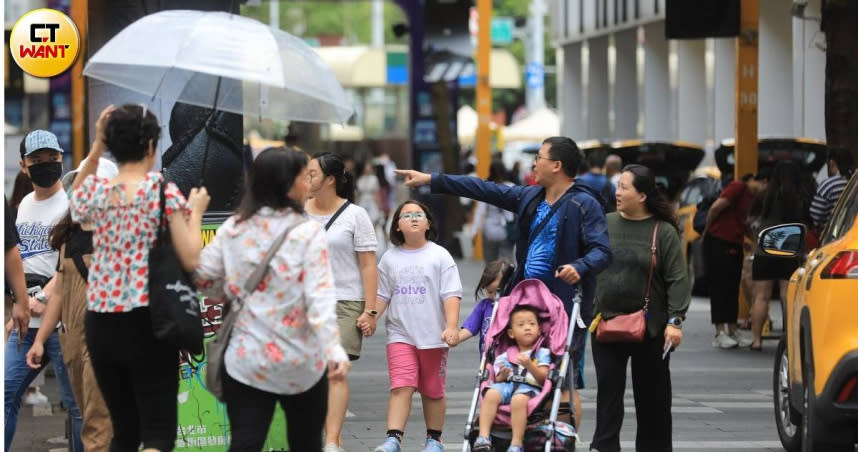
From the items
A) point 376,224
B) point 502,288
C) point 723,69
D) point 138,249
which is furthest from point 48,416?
point 723,69

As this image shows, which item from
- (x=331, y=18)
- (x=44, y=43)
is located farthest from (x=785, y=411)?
(x=331, y=18)

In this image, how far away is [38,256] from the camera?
8812 mm

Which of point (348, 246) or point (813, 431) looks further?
point (348, 246)

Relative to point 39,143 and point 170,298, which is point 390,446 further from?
point 170,298

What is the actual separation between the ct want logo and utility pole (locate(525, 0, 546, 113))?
47.6 metres

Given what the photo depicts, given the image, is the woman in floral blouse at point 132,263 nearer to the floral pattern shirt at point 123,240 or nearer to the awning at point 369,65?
the floral pattern shirt at point 123,240

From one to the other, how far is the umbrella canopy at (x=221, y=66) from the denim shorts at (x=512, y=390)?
1.83 meters

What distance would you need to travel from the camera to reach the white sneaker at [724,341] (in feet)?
51.0

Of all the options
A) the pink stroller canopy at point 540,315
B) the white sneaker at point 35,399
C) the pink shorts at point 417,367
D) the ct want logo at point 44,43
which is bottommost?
the white sneaker at point 35,399

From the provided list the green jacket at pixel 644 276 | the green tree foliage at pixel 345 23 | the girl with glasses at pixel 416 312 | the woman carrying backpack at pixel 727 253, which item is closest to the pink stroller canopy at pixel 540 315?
the green jacket at pixel 644 276

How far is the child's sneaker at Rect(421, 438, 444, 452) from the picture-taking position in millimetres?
9195

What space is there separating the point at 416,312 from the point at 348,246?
52 cm

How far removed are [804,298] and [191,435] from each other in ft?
10.5

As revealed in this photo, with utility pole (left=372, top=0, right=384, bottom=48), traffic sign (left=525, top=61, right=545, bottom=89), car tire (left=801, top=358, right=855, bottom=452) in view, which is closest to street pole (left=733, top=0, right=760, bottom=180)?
car tire (left=801, top=358, right=855, bottom=452)
